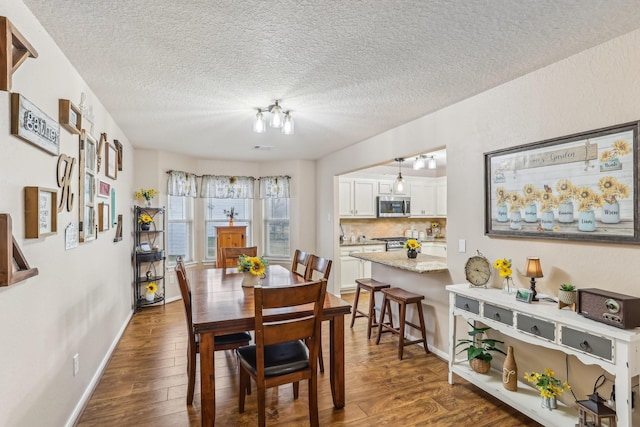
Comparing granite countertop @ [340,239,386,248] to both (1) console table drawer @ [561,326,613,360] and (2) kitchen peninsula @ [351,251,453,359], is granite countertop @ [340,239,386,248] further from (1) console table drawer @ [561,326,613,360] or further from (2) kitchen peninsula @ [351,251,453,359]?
(1) console table drawer @ [561,326,613,360]

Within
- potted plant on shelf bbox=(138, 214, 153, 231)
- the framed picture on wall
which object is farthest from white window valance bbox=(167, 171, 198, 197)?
the framed picture on wall

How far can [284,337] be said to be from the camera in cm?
200

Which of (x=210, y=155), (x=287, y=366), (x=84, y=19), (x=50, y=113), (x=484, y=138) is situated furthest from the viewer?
(x=210, y=155)

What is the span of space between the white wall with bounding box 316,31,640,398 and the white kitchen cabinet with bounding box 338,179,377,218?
2359 mm

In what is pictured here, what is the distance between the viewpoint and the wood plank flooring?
2.30 metres

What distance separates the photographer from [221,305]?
231 cm

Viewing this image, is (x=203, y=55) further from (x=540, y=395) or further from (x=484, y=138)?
(x=540, y=395)

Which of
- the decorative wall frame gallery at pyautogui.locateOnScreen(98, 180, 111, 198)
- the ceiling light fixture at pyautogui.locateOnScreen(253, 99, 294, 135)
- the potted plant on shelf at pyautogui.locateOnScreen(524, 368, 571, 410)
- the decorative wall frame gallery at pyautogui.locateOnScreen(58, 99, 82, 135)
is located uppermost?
the ceiling light fixture at pyautogui.locateOnScreen(253, 99, 294, 135)

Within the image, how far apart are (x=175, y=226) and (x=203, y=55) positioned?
414cm

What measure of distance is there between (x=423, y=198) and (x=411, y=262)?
364cm

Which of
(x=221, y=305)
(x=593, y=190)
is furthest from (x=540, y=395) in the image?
(x=221, y=305)

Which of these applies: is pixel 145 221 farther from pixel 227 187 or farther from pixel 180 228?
pixel 227 187

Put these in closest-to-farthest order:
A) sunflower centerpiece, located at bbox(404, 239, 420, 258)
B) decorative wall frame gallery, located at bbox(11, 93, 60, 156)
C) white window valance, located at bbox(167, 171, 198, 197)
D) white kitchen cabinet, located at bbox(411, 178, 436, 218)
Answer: decorative wall frame gallery, located at bbox(11, 93, 60, 156) < sunflower centerpiece, located at bbox(404, 239, 420, 258) < white window valance, located at bbox(167, 171, 198, 197) < white kitchen cabinet, located at bbox(411, 178, 436, 218)

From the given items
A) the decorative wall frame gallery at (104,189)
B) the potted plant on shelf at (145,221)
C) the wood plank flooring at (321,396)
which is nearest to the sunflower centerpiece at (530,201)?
the wood plank flooring at (321,396)
